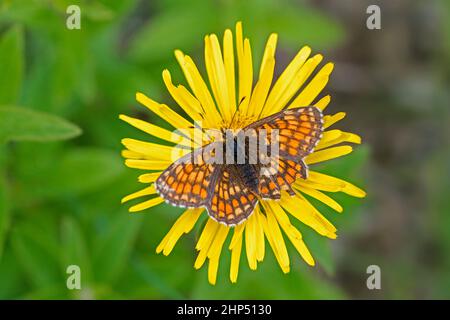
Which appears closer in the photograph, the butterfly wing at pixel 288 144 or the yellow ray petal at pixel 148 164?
the butterfly wing at pixel 288 144

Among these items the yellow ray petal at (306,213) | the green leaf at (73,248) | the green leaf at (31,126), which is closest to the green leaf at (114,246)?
the green leaf at (73,248)

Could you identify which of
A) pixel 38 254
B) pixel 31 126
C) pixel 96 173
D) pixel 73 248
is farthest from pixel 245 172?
pixel 38 254

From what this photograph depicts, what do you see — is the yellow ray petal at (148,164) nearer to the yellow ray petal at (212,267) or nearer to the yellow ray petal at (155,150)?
the yellow ray petal at (155,150)

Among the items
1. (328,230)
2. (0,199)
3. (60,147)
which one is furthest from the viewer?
(60,147)

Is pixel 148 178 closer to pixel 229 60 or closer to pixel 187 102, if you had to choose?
pixel 187 102

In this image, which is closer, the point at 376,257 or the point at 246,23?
the point at 246,23
